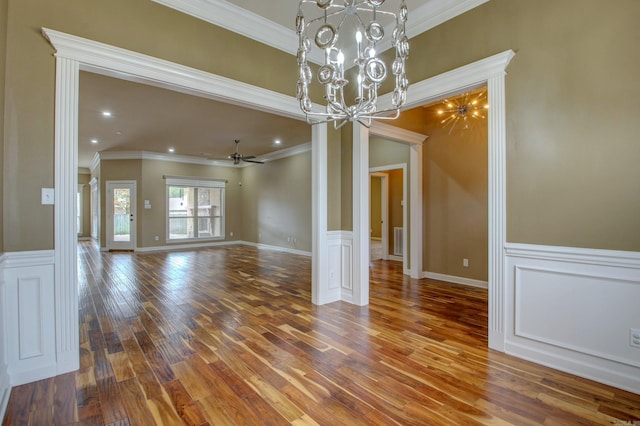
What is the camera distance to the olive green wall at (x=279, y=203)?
805 centimetres

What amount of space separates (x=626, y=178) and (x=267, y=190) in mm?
8352

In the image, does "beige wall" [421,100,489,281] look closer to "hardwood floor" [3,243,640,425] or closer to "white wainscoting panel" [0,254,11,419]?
"hardwood floor" [3,243,640,425]

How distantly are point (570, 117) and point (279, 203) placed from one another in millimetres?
7439

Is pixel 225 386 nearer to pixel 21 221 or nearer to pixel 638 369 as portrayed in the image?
pixel 21 221

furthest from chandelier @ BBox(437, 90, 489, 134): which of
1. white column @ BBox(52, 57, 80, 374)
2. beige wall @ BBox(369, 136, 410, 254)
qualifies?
white column @ BBox(52, 57, 80, 374)

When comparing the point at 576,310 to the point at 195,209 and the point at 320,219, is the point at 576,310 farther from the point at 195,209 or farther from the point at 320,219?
the point at 195,209

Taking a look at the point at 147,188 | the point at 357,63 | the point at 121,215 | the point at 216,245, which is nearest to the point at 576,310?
the point at 357,63

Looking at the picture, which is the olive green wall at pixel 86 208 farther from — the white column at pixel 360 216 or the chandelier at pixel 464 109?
the chandelier at pixel 464 109

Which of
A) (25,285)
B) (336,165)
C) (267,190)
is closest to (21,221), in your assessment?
(25,285)

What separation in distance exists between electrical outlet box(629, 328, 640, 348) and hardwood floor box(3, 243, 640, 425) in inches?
12.6

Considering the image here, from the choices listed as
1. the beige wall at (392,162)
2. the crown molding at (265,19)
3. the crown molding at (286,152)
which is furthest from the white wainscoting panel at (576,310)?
the crown molding at (286,152)

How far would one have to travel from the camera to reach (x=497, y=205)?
251 centimetres

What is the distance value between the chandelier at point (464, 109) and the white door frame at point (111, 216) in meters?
8.70

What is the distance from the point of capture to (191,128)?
20.3ft
